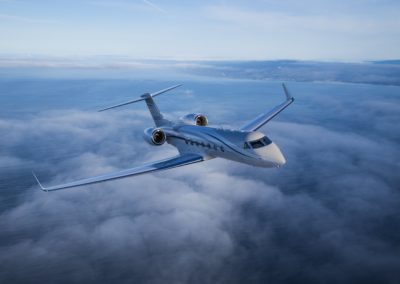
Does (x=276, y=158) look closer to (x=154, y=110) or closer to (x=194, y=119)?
(x=194, y=119)

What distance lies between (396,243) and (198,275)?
5917 cm

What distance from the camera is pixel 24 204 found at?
11181cm

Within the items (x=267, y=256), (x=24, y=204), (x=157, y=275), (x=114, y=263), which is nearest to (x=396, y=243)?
(x=267, y=256)

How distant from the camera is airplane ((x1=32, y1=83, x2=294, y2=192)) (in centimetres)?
3638

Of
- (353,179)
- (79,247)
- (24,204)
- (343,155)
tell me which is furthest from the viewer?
(343,155)

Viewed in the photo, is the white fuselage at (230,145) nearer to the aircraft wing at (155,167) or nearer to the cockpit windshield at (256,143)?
the cockpit windshield at (256,143)

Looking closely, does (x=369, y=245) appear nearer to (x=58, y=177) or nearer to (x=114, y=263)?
(x=114, y=263)

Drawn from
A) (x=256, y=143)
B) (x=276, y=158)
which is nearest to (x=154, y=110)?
(x=256, y=143)

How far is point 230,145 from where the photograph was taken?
3862cm

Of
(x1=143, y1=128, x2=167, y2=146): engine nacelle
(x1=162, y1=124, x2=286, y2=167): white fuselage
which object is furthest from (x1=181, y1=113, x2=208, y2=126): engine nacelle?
(x1=143, y1=128, x2=167, y2=146): engine nacelle

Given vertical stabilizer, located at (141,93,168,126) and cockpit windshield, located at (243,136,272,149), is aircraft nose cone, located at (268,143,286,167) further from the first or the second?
vertical stabilizer, located at (141,93,168,126)

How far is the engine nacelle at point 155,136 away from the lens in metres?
47.5

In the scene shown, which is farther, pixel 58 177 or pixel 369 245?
pixel 58 177

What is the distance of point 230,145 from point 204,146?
514 cm
